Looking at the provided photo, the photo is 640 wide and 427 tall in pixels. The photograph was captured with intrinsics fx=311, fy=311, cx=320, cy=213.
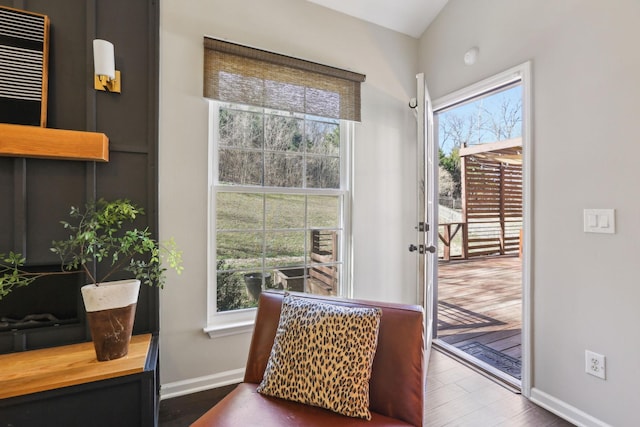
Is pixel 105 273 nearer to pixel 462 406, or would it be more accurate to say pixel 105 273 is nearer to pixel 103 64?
pixel 103 64

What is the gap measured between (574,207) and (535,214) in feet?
0.71

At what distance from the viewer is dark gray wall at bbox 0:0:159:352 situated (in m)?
1.55

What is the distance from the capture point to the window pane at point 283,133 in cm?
224

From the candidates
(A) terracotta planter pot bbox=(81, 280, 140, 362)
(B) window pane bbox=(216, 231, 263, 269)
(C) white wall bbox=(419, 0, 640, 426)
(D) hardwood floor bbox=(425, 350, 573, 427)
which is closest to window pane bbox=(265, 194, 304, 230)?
(B) window pane bbox=(216, 231, 263, 269)

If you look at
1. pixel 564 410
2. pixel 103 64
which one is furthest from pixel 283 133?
pixel 564 410

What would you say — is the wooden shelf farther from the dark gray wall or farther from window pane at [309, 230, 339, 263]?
window pane at [309, 230, 339, 263]

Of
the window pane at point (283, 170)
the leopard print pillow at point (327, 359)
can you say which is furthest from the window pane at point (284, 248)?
the leopard print pillow at point (327, 359)

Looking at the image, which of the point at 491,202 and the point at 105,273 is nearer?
the point at 105,273

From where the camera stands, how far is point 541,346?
1.93m

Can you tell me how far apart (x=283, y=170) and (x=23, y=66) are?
4.81 feet

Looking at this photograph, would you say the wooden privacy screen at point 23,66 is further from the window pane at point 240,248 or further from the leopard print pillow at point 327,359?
the leopard print pillow at point 327,359

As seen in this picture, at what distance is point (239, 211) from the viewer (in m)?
2.17

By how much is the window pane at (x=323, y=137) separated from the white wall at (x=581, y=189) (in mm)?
1231

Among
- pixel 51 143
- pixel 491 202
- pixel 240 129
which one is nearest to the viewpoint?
pixel 51 143
